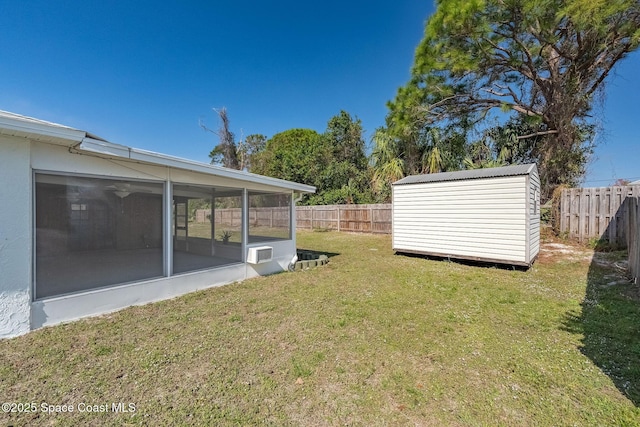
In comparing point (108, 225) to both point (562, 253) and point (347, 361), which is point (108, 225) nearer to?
point (347, 361)

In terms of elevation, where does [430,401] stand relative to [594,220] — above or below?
below

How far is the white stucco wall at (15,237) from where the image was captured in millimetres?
3025

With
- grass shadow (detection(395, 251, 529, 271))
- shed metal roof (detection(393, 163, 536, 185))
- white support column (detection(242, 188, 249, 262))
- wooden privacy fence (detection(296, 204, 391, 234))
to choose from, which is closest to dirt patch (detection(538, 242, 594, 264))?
grass shadow (detection(395, 251, 529, 271))

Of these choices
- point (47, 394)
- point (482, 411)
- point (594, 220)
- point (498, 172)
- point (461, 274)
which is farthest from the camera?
point (594, 220)

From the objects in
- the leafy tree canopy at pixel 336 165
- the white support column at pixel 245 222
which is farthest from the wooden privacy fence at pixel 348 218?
the white support column at pixel 245 222

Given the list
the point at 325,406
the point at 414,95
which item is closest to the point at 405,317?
the point at 325,406

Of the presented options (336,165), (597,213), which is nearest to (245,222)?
(597,213)

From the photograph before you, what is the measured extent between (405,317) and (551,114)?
35.7 ft

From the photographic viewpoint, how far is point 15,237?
Answer: 3104 mm

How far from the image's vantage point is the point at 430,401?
212cm

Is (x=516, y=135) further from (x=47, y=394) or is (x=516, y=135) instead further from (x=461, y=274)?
(x=47, y=394)

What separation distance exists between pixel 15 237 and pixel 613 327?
6864 mm

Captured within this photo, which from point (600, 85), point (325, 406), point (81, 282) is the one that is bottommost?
point (325, 406)

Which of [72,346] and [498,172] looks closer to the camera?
[72,346]
